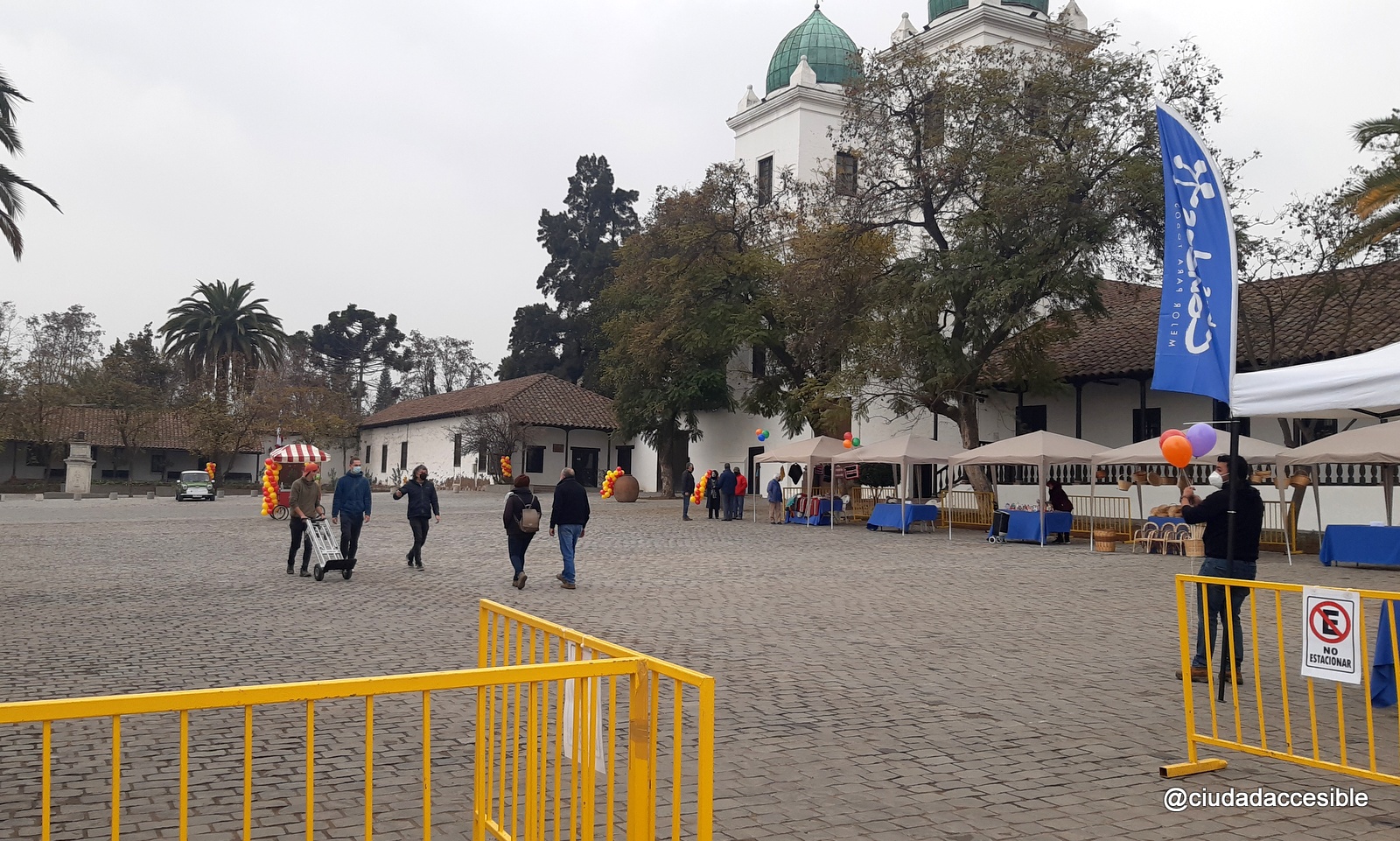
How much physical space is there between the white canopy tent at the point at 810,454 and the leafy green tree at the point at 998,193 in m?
2.35

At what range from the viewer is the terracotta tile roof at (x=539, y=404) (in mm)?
56594

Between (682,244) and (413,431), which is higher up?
(682,244)

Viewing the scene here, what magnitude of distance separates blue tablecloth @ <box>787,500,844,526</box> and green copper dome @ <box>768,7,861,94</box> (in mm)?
23769

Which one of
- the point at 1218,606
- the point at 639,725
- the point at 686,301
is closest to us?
the point at 639,725

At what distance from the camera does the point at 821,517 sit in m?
31.4

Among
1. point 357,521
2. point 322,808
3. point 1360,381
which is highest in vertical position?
point 1360,381

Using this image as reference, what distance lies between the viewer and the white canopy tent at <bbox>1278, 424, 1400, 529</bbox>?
17.8 meters

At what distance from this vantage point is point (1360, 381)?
22.5 feet

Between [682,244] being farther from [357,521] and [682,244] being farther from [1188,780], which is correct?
[1188,780]

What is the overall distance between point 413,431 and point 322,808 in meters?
63.1

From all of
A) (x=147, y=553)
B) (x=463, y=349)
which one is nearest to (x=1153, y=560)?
(x=147, y=553)

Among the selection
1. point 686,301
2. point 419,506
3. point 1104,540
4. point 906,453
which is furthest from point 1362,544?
point 686,301

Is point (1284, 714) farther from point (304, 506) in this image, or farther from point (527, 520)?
point (304, 506)

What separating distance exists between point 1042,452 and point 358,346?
72.3 m
